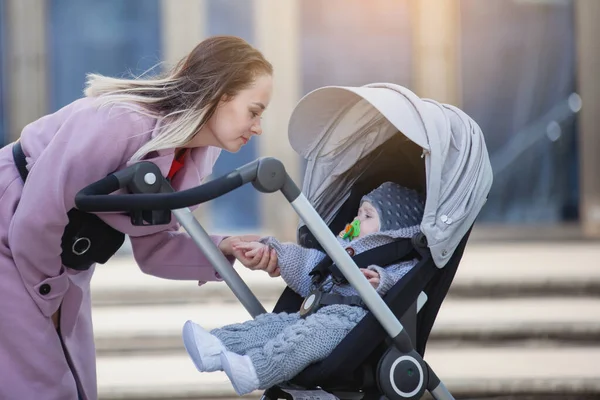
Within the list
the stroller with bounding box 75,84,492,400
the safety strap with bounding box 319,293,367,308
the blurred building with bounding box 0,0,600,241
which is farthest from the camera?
the blurred building with bounding box 0,0,600,241

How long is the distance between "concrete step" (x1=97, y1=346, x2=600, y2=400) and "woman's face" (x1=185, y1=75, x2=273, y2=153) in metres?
2.13

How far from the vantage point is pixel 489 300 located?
545 centimetres

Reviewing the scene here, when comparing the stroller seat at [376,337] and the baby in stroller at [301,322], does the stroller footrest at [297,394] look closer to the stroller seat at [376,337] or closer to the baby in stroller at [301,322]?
the stroller seat at [376,337]

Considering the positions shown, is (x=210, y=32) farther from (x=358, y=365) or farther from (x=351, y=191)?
(x=358, y=365)

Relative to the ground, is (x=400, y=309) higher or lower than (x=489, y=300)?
higher

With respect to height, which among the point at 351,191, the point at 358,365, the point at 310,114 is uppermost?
the point at 310,114

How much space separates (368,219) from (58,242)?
3.12 feet

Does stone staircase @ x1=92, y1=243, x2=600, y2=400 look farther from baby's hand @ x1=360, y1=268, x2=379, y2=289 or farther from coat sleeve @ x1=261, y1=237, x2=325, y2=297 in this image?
baby's hand @ x1=360, y1=268, x2=379, y2=289

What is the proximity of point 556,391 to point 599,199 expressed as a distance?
2.80 metres

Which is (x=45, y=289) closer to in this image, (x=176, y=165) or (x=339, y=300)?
(x=176, y=165)

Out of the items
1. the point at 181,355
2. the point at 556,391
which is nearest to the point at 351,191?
the point at 556,391

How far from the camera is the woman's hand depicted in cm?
273

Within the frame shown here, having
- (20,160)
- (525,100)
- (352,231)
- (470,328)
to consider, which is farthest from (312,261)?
(525,100)

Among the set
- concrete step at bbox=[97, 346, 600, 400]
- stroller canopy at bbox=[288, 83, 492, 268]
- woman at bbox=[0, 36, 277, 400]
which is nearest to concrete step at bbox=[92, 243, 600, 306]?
concrete step at bbox=[97, 346, 600, 400]
